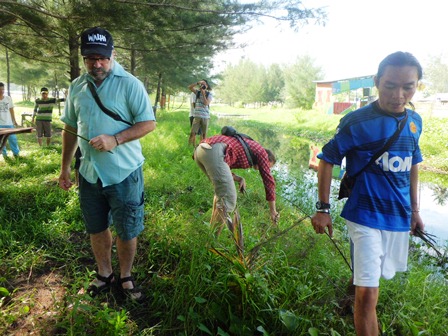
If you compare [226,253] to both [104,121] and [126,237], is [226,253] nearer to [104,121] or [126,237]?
[126,237]

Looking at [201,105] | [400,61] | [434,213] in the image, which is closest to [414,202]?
[400,61]

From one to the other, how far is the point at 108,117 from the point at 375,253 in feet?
5.87

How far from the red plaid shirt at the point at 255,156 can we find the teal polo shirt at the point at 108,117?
3.24ft

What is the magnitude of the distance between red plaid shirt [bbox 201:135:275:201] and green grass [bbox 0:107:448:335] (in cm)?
46

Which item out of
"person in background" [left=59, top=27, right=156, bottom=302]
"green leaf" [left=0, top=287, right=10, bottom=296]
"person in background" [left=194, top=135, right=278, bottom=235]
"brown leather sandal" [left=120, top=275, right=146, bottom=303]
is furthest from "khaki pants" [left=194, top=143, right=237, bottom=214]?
"green leaf" [left=0, top=287, right=10, bottom=296]

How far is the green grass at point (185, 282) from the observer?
1981mm

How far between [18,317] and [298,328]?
172 centimetres

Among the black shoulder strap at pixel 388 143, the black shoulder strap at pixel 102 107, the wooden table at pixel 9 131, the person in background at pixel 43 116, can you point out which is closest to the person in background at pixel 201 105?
the person in background at pixel 43 116

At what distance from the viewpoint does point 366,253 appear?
5.79 ft

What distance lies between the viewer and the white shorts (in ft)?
5.72

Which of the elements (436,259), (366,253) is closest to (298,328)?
(366,253)

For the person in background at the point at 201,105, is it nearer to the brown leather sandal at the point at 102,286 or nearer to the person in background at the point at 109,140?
the person in background at the point at 109,140

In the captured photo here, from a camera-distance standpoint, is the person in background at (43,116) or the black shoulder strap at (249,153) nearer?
the black shoulder strap at (249,153)

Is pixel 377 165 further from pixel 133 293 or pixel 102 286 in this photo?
pixel 102 286
